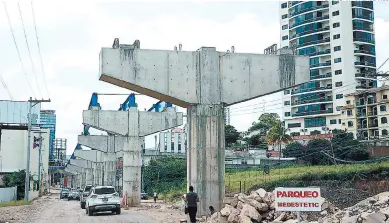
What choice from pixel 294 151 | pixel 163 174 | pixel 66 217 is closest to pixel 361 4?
pixel 294 151

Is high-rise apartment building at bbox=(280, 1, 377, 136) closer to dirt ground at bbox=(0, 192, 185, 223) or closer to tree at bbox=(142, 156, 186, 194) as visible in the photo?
tree at bbox=(142, 156, 186, 194)

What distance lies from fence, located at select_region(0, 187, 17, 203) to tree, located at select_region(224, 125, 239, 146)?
207 feet

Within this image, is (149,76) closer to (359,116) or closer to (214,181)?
(214,181)

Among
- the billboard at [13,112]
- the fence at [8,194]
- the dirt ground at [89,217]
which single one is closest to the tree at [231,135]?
the billboard at [13,112]

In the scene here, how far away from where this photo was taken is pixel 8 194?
48.0 meters

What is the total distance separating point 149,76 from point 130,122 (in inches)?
731

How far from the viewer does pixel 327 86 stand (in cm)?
9588

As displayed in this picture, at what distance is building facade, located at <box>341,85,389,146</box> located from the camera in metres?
80.6

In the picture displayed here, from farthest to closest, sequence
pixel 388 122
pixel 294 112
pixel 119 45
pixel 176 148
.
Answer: pixel 176 148 → pixel 294 112 → pixel 388 122 → pixel 119 45

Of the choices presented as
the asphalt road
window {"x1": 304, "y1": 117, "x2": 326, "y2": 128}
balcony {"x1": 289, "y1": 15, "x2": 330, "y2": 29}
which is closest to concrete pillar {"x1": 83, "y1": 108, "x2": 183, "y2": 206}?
the asphalt road

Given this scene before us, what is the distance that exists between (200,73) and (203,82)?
0.37 meters

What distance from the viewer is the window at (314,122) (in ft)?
312

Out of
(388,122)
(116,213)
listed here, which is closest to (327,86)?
(388,122)

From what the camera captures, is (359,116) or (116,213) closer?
(116,213)
